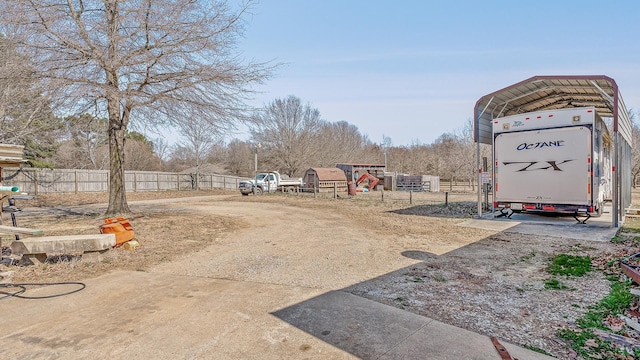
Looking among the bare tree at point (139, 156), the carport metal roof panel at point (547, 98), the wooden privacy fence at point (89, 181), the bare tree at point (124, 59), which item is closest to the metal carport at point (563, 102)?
the carport metal roof panel at point (547, 98)

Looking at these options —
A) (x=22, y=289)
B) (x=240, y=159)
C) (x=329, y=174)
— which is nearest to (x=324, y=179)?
(x=329, y=174)

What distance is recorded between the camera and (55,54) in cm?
883

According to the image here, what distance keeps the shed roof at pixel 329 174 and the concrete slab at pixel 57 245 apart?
22.4 m

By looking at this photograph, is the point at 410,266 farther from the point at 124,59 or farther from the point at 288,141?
the point at 288,141

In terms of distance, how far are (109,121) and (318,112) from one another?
37551mm

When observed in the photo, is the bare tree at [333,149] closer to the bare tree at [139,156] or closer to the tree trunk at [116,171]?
the bare tree at [139,156]

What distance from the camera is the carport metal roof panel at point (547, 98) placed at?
976 cm

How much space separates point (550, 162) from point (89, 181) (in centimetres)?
2921

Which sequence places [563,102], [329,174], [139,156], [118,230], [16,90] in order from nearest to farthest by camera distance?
[118,230]
[16,90]
[563,102]
[329,174]
[139,156]

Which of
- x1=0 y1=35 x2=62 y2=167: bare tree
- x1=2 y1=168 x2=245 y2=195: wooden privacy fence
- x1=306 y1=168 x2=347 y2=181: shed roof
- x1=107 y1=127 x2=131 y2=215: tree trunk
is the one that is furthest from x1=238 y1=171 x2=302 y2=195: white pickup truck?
x1=107 y1=127 x2=131 y2=215: tree trunk

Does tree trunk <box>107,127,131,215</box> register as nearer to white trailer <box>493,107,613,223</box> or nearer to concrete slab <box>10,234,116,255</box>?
concrete slab <box>10,234,116,255</box>

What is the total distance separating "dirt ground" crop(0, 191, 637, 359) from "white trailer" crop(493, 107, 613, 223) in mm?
2011

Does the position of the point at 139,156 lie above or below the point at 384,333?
above

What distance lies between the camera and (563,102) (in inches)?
527
